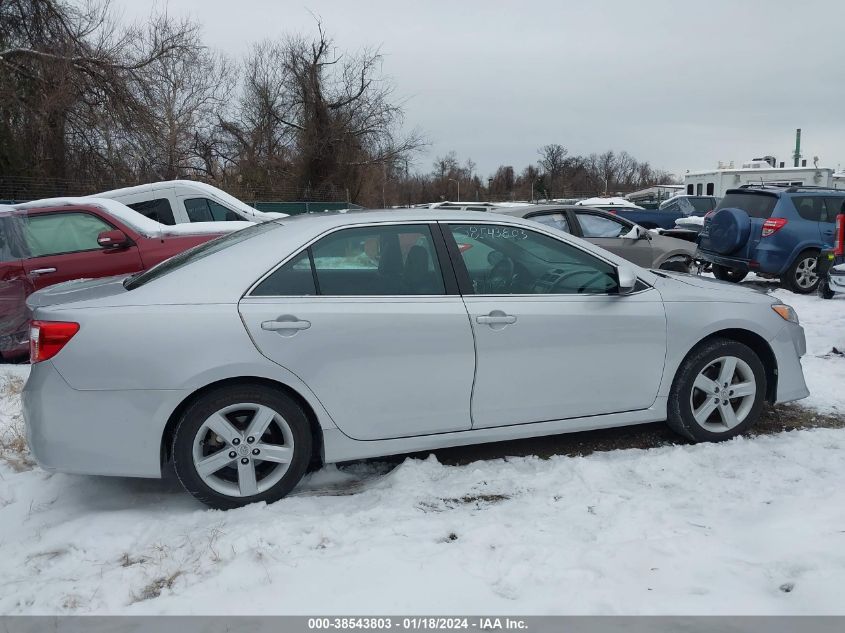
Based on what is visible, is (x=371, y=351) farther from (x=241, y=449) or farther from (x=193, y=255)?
(x=193, y=255)

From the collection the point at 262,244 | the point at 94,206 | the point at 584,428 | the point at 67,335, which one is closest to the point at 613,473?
A: the point at 584,428

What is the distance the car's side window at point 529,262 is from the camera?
4055mm

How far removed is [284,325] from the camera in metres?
3.48

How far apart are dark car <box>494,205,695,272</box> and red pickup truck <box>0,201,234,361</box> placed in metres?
4.64

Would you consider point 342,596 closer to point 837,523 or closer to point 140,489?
point 140,489

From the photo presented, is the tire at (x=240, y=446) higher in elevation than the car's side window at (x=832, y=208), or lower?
lower

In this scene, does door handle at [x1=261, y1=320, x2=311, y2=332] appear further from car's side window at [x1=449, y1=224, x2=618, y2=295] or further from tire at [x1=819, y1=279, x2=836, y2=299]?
tire at [x1=819, y1=279, x2=836, y2=299]

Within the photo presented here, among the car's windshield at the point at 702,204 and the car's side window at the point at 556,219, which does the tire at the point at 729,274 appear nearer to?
the car's side window at the point at 556,219

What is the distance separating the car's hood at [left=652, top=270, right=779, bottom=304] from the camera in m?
4.29

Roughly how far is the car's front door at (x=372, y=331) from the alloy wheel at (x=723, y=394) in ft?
5.10

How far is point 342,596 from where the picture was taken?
271cm

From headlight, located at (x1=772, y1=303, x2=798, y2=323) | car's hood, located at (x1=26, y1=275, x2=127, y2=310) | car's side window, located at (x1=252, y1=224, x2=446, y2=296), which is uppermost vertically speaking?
car's side window, located at (x1=252, y1=224, x2=446, y2=296)

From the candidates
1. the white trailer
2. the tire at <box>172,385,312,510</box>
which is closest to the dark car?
the tire at <box>172,385,312,510</box>

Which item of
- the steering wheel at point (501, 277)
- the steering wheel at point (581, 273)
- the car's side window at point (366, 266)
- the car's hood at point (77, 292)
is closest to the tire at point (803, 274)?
the steering wheel at point (581, 273)
